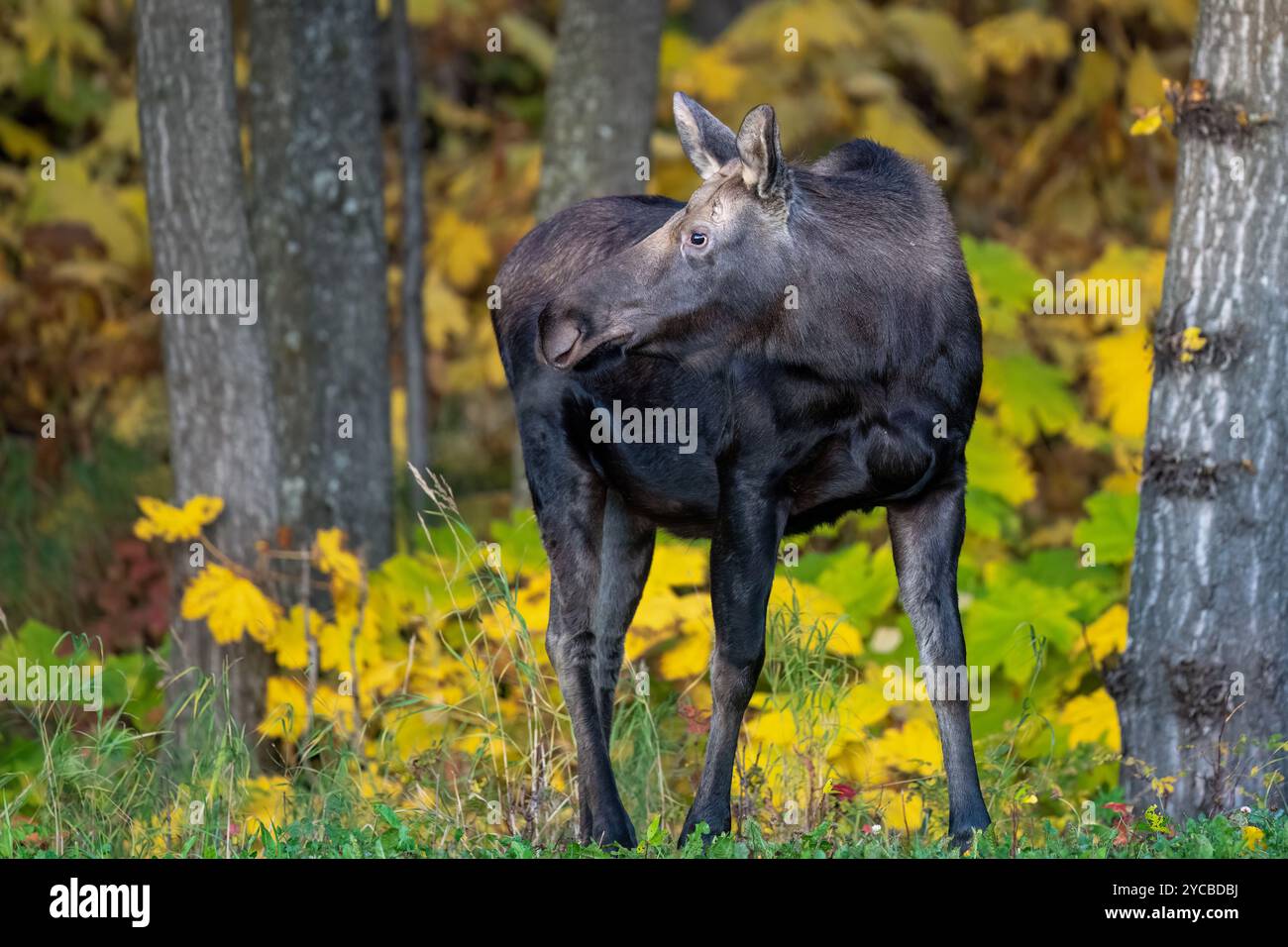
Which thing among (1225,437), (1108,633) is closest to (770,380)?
(1225,437)

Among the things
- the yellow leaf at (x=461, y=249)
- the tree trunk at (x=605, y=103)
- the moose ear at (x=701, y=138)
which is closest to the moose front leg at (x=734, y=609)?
the moose ear at (x=701, y=138)

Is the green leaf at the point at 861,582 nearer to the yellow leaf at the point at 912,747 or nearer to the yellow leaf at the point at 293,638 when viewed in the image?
the yellow leaf at the point at 912,747

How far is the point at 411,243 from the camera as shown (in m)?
11.7

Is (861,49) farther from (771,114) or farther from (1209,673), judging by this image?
(771,114)

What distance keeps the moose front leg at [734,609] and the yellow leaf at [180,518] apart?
3.93 metres

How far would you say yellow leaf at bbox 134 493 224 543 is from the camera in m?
8.46

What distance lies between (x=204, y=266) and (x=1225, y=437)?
479cm

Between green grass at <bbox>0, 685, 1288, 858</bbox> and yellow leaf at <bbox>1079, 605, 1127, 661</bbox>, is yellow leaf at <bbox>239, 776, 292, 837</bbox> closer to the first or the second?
green grass at <bbox>0, 685, 1288, 858</bbox>

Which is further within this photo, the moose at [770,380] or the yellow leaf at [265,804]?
the yellow leaf at [265,804]

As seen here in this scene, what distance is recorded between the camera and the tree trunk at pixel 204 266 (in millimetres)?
8375

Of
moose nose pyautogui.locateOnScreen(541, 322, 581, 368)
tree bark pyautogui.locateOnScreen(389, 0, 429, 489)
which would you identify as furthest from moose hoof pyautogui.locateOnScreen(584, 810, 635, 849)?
tree bark pyautogui.locateOnScreen(389, 0, 429, 489)

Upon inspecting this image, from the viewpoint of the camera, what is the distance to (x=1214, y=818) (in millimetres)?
5215

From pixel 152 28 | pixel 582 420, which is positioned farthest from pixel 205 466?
pixel 582 420

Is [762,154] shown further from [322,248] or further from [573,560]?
[322,248]
